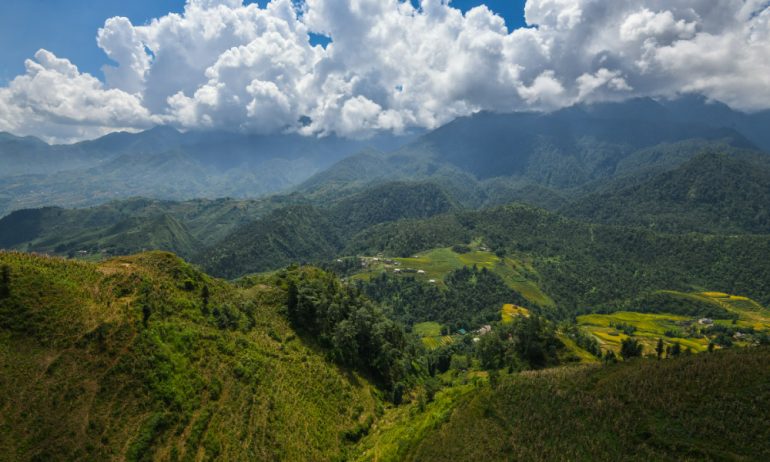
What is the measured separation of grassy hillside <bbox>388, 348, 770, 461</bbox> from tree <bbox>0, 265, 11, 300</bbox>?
5050 centimetres

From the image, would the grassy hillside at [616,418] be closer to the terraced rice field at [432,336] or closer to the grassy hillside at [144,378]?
the grassy hillside at [144,378]

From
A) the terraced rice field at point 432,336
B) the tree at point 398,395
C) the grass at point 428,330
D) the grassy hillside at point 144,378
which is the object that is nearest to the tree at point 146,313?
the grassy hillside at point 144,378

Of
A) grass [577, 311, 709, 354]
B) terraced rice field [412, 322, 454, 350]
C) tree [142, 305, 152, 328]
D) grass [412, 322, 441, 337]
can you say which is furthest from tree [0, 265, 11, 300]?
grass [577, 311, 709, 354]

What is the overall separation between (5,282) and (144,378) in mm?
20331

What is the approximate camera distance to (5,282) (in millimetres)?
43844

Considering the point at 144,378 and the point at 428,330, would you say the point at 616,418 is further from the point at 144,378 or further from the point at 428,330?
the point at 428,330

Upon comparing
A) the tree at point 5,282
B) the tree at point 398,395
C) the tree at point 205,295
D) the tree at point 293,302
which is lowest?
the tree at point 398,395

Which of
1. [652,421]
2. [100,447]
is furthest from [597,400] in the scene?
[100,447]

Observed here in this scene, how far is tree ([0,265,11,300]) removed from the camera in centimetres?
4312

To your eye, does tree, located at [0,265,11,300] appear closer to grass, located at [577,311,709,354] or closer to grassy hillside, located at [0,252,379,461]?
grassy hillside, located at [0,252,379,461]

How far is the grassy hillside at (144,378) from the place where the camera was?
38031 mm

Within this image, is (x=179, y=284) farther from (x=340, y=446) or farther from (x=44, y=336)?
(x=340, y=446)

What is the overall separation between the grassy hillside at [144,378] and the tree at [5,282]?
0.56 feet

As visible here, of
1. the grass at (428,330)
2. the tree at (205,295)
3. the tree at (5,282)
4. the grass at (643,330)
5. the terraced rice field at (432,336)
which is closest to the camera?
the tree at (5,282)
